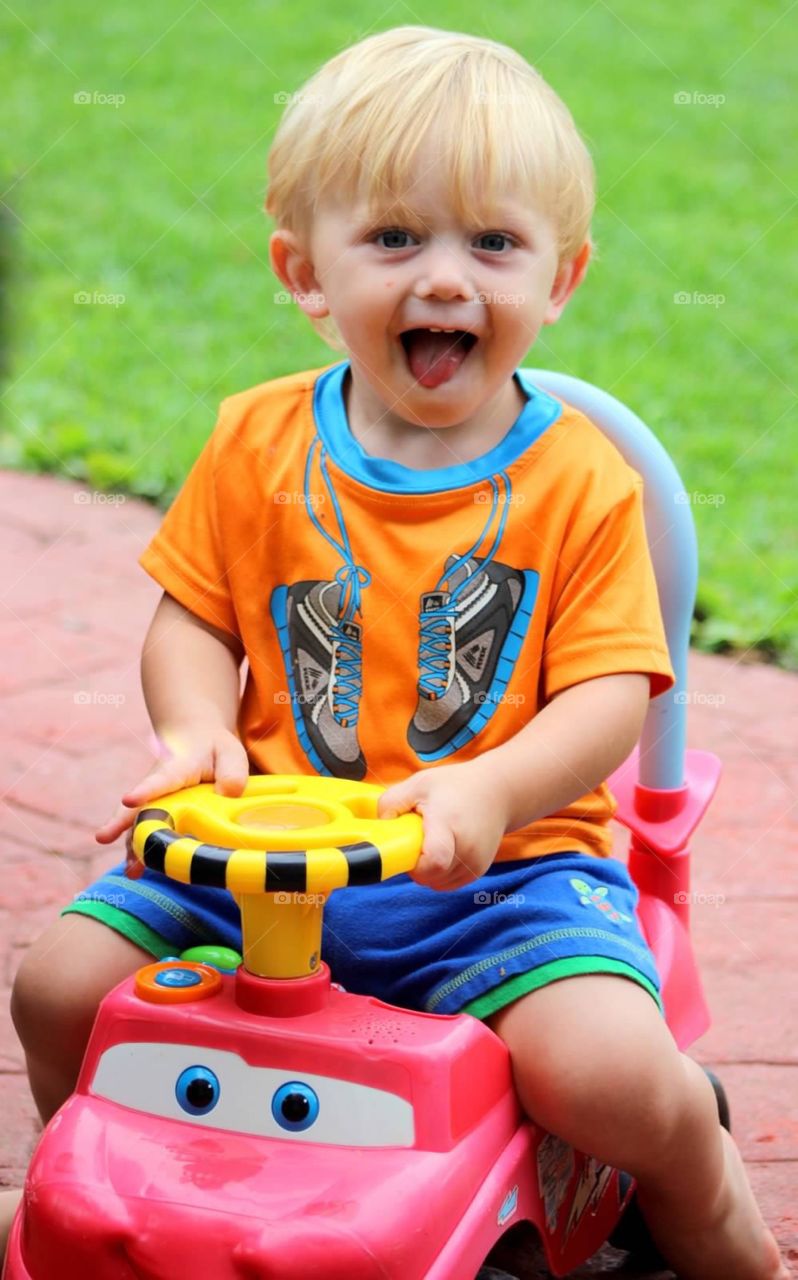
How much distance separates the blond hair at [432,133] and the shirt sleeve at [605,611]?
0.27m

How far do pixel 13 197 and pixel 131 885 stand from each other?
4.28m

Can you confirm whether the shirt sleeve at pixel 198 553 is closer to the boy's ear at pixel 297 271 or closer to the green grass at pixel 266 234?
the boy's ear at pixel 297 271

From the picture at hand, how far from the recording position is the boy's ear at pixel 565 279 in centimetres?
166

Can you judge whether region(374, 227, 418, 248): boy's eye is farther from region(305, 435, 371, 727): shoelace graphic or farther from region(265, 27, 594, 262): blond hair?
region(305, 435, 371, 727): shoelace graphic

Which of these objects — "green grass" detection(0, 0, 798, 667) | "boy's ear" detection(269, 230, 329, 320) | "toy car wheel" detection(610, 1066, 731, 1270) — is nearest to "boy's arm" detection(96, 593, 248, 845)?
"boy's ear" detection(269, 230, 329, 320)

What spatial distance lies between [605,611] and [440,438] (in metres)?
0.23

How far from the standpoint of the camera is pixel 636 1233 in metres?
1.66

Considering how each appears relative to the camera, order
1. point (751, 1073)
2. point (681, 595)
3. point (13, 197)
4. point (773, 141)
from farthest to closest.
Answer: point (773, 141)
point (13, 197)
point (751, 1073)
point (681, 595)

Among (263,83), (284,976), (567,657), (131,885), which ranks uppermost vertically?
(567,657)

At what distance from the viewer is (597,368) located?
14.6 feet

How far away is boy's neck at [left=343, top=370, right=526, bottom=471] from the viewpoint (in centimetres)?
165

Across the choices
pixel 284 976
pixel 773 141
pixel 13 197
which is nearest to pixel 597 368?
pixel 13 197

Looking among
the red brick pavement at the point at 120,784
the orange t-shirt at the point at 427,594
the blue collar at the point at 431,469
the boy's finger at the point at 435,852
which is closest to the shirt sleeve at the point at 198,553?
the orange t-shirt at the point at 427,594

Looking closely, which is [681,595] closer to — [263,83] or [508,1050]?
[508,1050]
